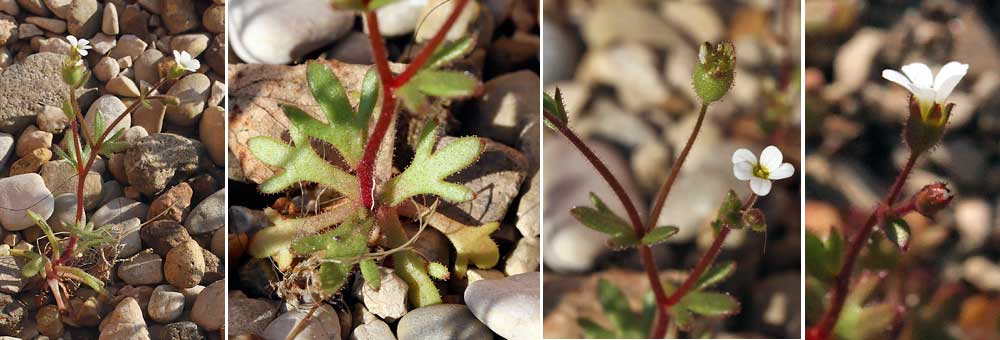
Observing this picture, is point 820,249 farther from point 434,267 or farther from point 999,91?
point 999,91

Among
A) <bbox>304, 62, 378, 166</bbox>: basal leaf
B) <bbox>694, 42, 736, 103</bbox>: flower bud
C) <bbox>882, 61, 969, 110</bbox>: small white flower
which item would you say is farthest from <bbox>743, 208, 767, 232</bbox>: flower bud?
<bbox>304, 62, 378, 166</bbox>: basal leaf

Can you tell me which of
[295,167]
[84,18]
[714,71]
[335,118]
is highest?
[714,71]

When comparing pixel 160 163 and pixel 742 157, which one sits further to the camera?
pixel 160 163

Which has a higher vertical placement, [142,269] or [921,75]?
[921,75]

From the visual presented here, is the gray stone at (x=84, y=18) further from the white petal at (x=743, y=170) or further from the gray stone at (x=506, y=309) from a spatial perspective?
the white petal at (x=743, y=170)

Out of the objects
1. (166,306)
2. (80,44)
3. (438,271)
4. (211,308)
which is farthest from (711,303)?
(80,44)

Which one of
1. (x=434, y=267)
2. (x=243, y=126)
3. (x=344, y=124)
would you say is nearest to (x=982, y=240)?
(x=434, y=267)

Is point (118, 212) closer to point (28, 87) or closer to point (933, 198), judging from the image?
point (28, 87)
